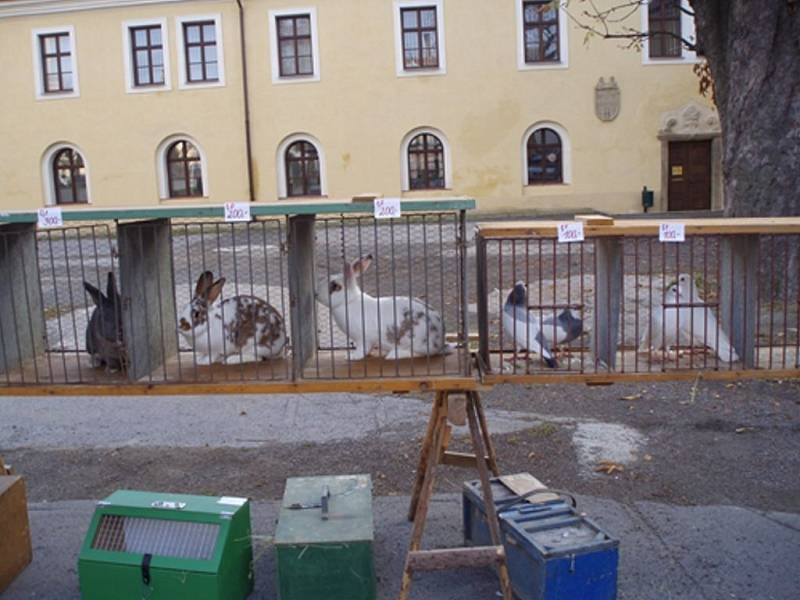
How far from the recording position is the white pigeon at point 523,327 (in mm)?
4336

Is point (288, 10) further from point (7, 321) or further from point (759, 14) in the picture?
point (7, 321)

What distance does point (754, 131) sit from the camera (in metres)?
10.1

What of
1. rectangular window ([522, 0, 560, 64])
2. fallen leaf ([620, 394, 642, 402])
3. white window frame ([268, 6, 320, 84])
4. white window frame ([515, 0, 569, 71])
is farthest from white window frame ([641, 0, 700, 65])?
fallen leaf ([620, 394, 642, 402])

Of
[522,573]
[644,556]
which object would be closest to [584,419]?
[644,556]

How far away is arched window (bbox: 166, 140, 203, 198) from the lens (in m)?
26.5

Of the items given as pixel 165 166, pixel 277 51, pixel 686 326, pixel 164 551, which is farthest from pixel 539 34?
pixel 164 551

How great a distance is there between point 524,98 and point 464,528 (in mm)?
21858

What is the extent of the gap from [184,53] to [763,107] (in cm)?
1971

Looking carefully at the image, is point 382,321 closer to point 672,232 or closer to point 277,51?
point 672,232

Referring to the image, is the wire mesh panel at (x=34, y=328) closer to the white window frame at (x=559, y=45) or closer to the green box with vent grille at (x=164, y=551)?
the green box with vent grille at (x=164, y=551)

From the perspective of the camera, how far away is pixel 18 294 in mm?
4465

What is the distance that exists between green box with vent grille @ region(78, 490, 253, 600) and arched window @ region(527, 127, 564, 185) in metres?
22.5

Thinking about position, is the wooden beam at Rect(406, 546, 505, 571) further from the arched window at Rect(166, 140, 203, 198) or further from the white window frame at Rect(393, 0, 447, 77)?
the arched window at Rect(166, 140, 203, 198)

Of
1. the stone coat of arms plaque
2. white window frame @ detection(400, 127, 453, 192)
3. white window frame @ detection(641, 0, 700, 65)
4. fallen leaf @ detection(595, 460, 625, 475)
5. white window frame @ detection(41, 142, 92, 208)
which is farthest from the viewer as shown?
white window frame @ detection(41, 142, 92, 208)
